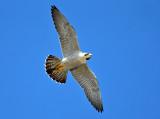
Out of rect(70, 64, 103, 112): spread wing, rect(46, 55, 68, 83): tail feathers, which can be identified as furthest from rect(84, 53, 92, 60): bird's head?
rect(46, 55, 68, 83): tail feathers

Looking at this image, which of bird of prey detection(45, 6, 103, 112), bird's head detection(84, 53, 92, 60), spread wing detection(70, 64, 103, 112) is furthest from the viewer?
spread wing detection(70, 64, 103, 112)

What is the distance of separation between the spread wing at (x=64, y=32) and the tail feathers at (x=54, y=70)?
51 centimetres

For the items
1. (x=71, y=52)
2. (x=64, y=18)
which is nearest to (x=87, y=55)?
(x=71, y=52)

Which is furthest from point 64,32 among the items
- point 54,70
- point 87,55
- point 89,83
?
point 89,83

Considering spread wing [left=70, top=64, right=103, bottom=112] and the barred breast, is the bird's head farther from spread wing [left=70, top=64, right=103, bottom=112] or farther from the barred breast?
spread wing [left=70, top=64, right=103, bottom=112]

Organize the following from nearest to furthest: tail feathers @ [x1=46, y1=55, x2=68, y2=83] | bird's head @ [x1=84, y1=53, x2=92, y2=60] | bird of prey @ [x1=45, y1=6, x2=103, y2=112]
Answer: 1. bird's head @ [x1=84, y1=53, x2=92, y2=60]
2. bird of prey @ [x1=45, y1=6, x2=103, y2=112]
3. tail feathers @ [x1=46, y1=55, x2=68, y2=83]

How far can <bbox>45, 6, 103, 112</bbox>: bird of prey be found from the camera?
15.2m

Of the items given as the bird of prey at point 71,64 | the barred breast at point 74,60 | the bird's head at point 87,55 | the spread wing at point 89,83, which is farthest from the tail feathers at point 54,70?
the bird's head at point 87,55

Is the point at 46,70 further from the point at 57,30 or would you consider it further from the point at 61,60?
the point at 57,30

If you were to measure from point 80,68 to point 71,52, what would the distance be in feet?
2.61

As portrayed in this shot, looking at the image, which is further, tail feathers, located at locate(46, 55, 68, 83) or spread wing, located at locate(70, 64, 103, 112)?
spread wing, located at locate(70, 64, 103, 112)

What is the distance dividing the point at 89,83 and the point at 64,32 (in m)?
2.46

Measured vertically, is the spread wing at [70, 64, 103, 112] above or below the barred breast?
below

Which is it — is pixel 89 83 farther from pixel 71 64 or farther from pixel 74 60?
pixel 74 60
